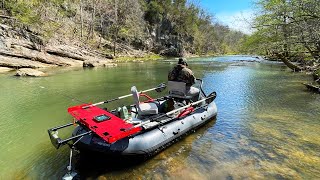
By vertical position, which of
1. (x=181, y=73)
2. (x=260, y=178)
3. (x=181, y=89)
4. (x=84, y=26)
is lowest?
(x=260, y=178)

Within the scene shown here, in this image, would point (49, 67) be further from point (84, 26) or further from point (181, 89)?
point (181, 89)

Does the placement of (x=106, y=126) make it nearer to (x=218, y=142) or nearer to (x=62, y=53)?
(x=218, y=142)

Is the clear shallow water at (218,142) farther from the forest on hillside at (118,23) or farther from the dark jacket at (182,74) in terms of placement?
the forest on hillside at (118,23)

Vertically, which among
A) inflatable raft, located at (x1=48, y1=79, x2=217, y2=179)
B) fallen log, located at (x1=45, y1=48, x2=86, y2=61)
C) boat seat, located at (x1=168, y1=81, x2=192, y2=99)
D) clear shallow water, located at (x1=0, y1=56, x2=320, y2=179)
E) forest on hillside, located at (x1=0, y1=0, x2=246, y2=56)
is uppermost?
forest on hillside, located at (x1=0, y1=0, x2=246, y2=56)

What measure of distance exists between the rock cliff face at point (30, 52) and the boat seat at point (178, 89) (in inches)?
983

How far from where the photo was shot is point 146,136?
7355 millimetres

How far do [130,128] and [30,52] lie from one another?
3083cm

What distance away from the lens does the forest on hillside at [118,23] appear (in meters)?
37.9

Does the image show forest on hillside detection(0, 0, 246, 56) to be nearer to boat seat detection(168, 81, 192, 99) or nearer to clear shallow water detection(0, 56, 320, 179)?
clear shallow water detection(0, 56, 320, 179)

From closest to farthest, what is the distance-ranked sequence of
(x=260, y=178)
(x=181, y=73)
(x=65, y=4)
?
(x=260, y=178) → (x=181, y=73) → (x=65, y=4)

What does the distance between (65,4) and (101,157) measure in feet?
169

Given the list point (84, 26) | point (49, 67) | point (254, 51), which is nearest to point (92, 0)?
point (84, 26)

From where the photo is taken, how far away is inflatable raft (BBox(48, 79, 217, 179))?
662 cm

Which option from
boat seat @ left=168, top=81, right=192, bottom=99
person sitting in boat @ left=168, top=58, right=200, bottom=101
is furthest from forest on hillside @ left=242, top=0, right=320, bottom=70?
boat seat @ left=168, top=81, right=192, bottom=99
